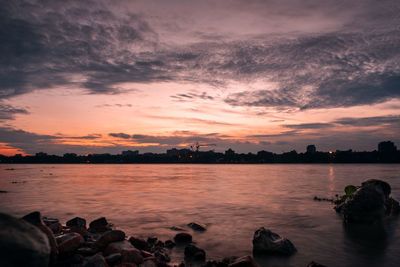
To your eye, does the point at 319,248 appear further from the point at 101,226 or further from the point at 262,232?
the point at 101,226

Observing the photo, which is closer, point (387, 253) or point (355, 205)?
point (387, 253)

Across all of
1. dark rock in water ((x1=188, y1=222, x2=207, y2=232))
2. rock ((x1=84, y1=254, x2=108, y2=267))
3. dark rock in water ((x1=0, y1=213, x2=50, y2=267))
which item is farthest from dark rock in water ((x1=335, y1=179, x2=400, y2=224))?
dark rock in water ((x1=0, y1=213, x2=50, y2=267))

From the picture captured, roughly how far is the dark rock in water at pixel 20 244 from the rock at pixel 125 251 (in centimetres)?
237

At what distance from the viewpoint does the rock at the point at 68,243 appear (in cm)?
770

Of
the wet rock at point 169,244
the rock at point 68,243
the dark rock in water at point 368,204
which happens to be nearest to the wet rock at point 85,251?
the rock at point 68,243

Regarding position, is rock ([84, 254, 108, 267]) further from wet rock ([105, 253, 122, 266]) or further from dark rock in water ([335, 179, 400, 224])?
dark rock in water ([335, 179, 400, 224])

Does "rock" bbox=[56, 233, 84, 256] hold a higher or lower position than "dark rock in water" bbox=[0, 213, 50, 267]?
lower

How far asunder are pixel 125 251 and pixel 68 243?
166 centimetres

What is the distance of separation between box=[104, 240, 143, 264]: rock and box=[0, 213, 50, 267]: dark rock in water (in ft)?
7.78

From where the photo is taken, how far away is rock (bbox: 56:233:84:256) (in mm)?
7700

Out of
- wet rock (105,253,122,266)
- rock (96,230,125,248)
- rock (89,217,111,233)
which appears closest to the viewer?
wet rock (105,253,122,266)

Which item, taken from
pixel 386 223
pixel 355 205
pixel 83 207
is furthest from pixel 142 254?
pixel 83 207

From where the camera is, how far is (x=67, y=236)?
8344 mm

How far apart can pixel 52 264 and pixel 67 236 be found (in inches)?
53.4
